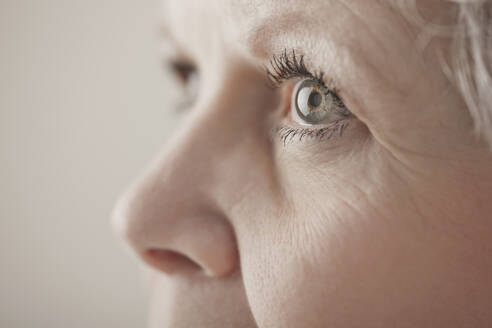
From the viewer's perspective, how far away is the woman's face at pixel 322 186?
35 cm

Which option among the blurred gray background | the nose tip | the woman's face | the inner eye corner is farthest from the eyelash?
the blurred gray background

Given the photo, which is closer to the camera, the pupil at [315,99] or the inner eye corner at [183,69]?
the pupil at [315,99]

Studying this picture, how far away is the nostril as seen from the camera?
48 cm

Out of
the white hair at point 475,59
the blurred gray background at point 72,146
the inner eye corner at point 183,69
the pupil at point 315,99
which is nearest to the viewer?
the white hair at point 475,59

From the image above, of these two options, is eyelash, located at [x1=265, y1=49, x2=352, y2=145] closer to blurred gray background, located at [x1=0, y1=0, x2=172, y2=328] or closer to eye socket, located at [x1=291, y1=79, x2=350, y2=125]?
eye socket, located at [x1=291, y1=79, x2=350, y2=125]

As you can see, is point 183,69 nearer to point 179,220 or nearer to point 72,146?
point 179,220

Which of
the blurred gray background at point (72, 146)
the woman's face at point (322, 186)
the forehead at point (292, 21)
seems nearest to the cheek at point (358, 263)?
the woman's face at point (322, 186)

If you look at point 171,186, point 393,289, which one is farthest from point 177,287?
point 393,289

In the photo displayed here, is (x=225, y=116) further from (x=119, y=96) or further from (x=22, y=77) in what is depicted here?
(x=22, y=77)

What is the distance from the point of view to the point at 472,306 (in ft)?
1.20

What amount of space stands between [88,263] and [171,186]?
1194mm

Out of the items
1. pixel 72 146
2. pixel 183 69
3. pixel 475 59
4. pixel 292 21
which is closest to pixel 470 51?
pixel 475 59

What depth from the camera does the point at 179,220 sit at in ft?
1.50

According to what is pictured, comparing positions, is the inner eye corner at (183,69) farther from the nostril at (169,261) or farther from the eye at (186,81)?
the nostril at (169,261)
